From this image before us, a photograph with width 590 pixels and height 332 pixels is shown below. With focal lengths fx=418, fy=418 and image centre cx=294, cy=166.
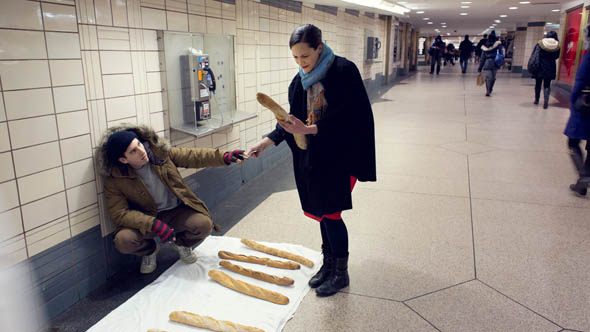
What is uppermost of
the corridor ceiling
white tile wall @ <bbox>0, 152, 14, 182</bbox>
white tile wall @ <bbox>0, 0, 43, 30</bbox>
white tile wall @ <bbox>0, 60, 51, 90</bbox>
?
the corridor ceiling

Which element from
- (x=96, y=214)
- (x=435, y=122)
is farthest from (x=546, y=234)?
(x=435, y=122)

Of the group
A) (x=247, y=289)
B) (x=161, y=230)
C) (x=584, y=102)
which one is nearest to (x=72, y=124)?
(x=161, y=230)

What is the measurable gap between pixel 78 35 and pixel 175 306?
1.65 m

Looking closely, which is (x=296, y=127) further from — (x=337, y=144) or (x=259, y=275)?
(x=259, y=275)

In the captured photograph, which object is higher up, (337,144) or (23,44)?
(23,44)

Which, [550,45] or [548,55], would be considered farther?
[548,55]

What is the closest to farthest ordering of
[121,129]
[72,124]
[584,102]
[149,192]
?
[72,124] < [121,129] < [149,192] < [584,102]

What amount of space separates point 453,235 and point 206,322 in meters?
2.06

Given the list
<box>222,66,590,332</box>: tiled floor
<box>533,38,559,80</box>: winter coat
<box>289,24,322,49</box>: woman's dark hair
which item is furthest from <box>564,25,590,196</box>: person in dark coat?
<box>533,38,559,80</box>: winter coat

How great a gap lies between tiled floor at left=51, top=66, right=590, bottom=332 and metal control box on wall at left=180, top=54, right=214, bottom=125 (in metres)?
0.95

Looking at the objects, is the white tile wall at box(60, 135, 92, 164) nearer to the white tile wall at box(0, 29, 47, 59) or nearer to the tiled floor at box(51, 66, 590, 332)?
the white tile wall at box(0, 29, 47, 59)

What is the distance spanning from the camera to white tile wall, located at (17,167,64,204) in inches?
84.0

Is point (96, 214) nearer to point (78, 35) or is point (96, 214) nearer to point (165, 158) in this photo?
point (165, 158)

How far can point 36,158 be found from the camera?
7.18 feet
